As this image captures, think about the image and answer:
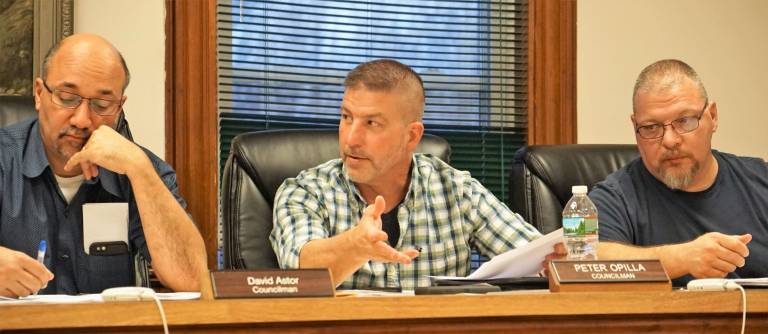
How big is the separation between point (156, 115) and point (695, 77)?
1625mm

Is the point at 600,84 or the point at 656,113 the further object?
the point at 600,84

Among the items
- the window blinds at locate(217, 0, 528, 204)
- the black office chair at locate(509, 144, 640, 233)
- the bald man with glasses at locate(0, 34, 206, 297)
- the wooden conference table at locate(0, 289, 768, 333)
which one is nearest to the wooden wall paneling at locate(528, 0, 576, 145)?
the window blinds at locate(217, 0, 528, 204)

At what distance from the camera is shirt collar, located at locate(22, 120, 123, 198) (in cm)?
244

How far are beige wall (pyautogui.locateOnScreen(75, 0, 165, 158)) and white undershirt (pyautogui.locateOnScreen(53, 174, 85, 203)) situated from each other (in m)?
0.69

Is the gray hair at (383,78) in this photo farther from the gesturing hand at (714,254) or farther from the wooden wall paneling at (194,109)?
the wooden wall paneling at (194,109)

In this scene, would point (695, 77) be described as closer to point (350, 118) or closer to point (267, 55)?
point (350, 118)

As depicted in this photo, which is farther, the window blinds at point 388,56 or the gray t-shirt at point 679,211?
the window blinds at point 388,56

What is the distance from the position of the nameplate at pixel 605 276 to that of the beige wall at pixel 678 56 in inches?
80.0

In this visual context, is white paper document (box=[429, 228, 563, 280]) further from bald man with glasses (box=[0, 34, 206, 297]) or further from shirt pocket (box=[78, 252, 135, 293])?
shirt pocket (box=[78, 252, 135, 293])

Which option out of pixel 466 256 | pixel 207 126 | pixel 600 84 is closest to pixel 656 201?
pixel 466 256

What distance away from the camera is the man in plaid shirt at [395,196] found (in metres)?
2.52

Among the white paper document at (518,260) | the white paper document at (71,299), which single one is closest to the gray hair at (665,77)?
the white paper document at (518,260)

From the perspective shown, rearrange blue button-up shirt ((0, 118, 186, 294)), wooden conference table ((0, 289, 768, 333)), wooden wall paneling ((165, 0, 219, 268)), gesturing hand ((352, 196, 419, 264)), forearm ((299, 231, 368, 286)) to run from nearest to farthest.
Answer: wooden conference table ((0, 289, 768, 333)) < gesturing hand ((352, 196, 419, 264)) < forearm ((299, 231, 368, 286)) < blue button-up shirt ((0, 118, 186, 294)) < wooden wall paneling ((165, 0, 219, 268))

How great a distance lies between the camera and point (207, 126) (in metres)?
3.38
